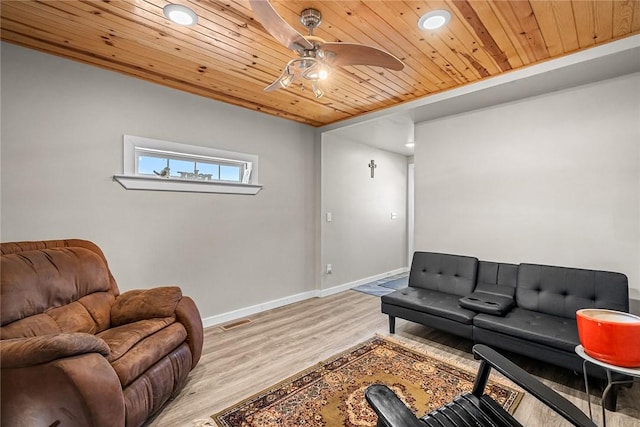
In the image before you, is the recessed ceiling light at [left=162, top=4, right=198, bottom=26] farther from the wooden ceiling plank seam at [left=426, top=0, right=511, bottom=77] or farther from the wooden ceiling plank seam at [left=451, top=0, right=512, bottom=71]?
the wooden ceiling plank seam at [left=451, top=0, right=512, bottom=71]

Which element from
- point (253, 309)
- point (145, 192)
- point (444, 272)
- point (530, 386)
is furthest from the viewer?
point (253, 309)

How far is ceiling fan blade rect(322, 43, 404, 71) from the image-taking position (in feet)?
5.72

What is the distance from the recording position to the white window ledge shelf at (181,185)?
9.28 feet

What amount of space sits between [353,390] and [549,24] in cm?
289

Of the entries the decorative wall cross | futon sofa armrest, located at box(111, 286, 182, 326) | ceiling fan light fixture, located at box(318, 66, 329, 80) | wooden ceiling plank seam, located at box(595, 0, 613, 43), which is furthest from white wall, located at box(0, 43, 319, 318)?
wooden ceiling plank seam, located at box(595, 0, 613, 43)

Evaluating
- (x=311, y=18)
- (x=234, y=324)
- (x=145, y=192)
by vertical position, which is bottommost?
(x=234, y=324)

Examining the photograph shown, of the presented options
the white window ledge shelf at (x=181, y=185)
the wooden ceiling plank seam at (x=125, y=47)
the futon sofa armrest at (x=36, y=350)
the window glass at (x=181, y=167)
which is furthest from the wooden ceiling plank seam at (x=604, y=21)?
the window glass at (x=181, y=167)

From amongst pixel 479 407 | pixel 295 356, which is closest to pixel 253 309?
pixel 295 356

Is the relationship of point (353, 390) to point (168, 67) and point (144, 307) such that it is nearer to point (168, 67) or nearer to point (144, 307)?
point (144, 307)

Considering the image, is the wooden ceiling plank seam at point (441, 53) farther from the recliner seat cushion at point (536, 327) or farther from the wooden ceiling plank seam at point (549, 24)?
the recliner seat cushion at point (536, 327)

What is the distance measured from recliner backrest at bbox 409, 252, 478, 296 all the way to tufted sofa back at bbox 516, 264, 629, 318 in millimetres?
445

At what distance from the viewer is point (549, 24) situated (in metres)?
2.04

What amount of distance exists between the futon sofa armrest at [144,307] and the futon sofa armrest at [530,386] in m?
1.97

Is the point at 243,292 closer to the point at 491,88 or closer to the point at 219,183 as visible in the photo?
the point at 219,183
